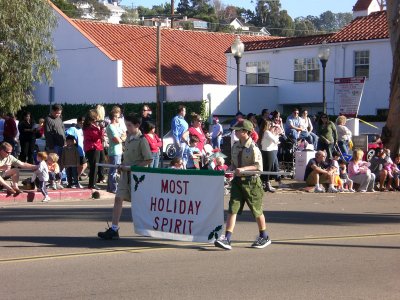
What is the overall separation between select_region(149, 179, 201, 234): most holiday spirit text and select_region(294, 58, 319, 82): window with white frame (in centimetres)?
3474

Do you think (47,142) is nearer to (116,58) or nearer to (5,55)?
(5,55)

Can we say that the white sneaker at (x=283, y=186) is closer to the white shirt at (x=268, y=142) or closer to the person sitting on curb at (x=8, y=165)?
the white shirt at (x=268, y=142)

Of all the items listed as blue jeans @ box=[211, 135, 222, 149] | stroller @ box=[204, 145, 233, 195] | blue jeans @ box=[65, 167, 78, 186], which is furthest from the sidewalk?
blue jeans @ box=[211, 135, 222, 149]

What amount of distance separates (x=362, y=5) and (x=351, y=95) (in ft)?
58.3

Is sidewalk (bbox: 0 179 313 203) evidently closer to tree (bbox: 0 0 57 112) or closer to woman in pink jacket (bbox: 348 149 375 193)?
woman in pink jacket (bbox: 348 149 375 193)

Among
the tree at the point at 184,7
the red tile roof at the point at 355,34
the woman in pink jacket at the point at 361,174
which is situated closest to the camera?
the woman in pink jacket at the point at 361,174

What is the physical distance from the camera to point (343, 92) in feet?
114

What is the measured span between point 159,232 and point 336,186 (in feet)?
35.0

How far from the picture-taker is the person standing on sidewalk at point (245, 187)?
11516 mm

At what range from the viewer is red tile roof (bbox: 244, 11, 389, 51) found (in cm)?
4322

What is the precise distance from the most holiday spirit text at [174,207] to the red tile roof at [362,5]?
4069cm

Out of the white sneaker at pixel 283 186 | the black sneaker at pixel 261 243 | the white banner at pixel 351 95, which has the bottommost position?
the white sneaker at pixel 283 186

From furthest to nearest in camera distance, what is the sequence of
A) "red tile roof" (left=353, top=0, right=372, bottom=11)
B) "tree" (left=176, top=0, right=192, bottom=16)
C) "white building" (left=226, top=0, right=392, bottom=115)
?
"tree" (left=176, top=0, right=192, bottom=16) → "red tile roof" (left=353, top=0, right=372, bottom=11) → "white building" (left=226, top=0, right=392, bottom=115)

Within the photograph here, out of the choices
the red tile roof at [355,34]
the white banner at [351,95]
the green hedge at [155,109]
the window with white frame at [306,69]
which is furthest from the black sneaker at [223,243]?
the window with white frame at [306,69]
